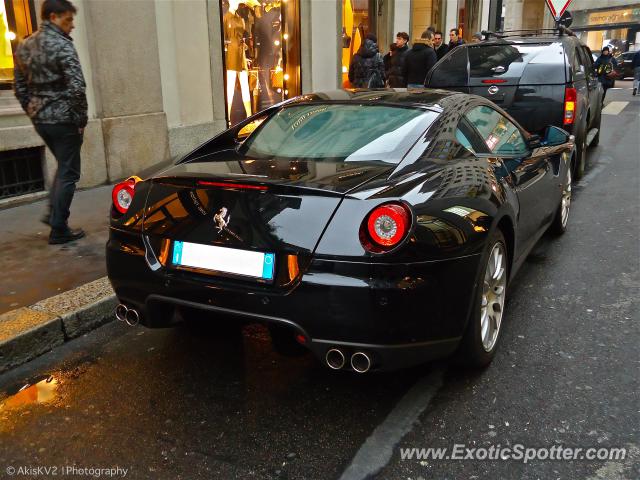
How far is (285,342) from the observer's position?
307 cm

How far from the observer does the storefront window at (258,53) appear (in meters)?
10.3

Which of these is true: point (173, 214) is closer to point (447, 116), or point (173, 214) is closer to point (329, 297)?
point (329, 297)

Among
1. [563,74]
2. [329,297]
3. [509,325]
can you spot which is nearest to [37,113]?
[329,297]

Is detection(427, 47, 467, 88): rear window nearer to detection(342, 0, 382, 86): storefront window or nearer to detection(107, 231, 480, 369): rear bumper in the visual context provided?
detection(342, 0, 382, 86): storefront window

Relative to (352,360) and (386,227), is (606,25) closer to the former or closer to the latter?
(386,227)

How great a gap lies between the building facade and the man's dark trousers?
1803 millimetres

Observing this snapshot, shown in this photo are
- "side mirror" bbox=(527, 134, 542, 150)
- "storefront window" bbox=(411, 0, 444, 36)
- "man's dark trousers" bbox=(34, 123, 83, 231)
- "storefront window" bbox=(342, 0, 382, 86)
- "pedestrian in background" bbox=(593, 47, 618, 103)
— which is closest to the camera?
"side mirror" bbox=(527, 134, 542, 150)

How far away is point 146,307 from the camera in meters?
3.02

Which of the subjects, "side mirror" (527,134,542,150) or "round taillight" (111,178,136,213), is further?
"side mirror" (527,134,542,150)

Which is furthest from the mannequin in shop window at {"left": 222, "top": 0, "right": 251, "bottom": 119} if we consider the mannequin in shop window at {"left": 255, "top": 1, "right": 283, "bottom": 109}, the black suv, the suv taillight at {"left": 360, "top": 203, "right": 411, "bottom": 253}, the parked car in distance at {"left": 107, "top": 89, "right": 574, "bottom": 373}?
the suv taillight at {"left": 360, "top": 203, "right": 411, "bottom": 253}

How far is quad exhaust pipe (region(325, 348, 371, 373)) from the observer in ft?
8.69

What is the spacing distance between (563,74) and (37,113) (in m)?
5.56

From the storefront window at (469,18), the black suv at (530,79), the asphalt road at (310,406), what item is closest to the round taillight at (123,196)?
the asphalt road at (310,406)

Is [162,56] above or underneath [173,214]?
above
